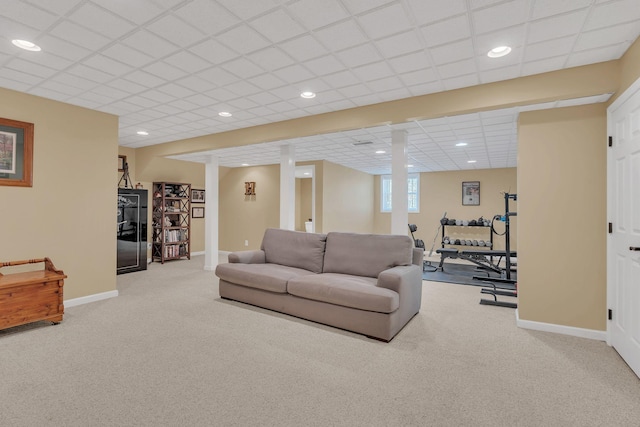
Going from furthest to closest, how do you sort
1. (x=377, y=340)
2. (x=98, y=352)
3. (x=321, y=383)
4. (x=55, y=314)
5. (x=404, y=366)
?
(x=55, y=314)
(x=377, y=340)
(x=98, y=352)
(x=404, y=366)
(x=321, y=383)

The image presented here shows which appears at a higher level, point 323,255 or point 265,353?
point 323,255

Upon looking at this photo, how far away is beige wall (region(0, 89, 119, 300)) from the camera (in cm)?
358

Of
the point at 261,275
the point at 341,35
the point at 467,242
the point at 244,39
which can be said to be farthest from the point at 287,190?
the point at 467,242

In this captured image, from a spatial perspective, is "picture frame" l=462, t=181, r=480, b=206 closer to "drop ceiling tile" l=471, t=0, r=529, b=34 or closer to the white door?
the white door

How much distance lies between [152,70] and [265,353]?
2.87 meters

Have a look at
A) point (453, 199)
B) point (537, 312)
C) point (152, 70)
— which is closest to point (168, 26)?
point (152, 70)

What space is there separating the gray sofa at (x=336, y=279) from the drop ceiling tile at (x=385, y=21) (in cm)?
218

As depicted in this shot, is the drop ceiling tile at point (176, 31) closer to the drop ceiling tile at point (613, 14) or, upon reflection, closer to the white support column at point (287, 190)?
the drop ceiling tile at point (613, 14)

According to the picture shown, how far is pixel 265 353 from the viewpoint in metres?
2.70

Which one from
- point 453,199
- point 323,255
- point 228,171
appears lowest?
point 323,255

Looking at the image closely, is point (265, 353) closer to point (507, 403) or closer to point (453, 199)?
point (507, 403)

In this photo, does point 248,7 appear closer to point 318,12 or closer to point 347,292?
point 318,12

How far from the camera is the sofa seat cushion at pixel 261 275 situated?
12.0ft

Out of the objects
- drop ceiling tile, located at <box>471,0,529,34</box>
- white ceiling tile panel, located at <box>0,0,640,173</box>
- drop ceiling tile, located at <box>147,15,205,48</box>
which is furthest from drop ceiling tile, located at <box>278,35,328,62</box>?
drop ceiling tile, located at <box>471,0,529,34</box>
